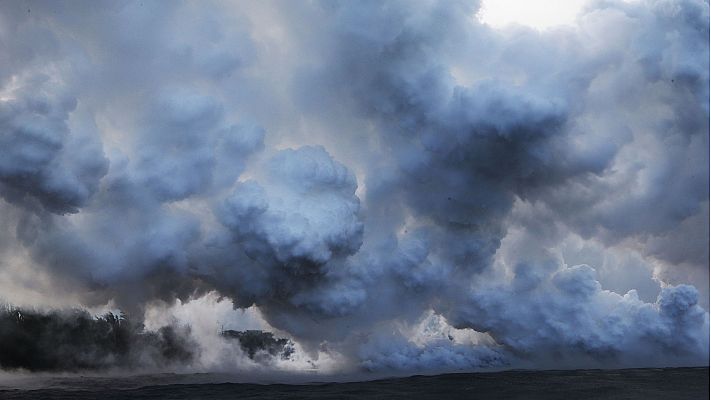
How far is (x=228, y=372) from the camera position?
120 meters

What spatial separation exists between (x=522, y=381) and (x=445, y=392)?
20307mm

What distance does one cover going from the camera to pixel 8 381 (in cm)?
10262

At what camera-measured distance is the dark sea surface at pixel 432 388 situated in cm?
7581

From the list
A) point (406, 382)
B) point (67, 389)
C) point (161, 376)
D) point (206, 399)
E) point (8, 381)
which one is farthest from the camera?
point (161, 376)

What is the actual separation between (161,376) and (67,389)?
2885 cm

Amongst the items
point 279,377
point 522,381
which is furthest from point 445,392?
point 279,377

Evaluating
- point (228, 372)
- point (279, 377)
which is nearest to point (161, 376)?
point (228, 372)

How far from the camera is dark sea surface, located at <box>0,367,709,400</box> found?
75.8 m

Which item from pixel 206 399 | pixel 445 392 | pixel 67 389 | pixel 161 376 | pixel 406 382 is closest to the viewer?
pixel 206 399

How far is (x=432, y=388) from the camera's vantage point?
3332 inches

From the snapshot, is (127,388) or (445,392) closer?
(445,392)

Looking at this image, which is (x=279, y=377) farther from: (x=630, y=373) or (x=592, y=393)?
(x=630, y=373)

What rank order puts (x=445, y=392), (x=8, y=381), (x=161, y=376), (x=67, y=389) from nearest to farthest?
(x=445, y=392)
(x=67, y=389)
(x=8, y=381)
(x=161, y=376)

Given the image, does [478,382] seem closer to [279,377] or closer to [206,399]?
[279,377]
